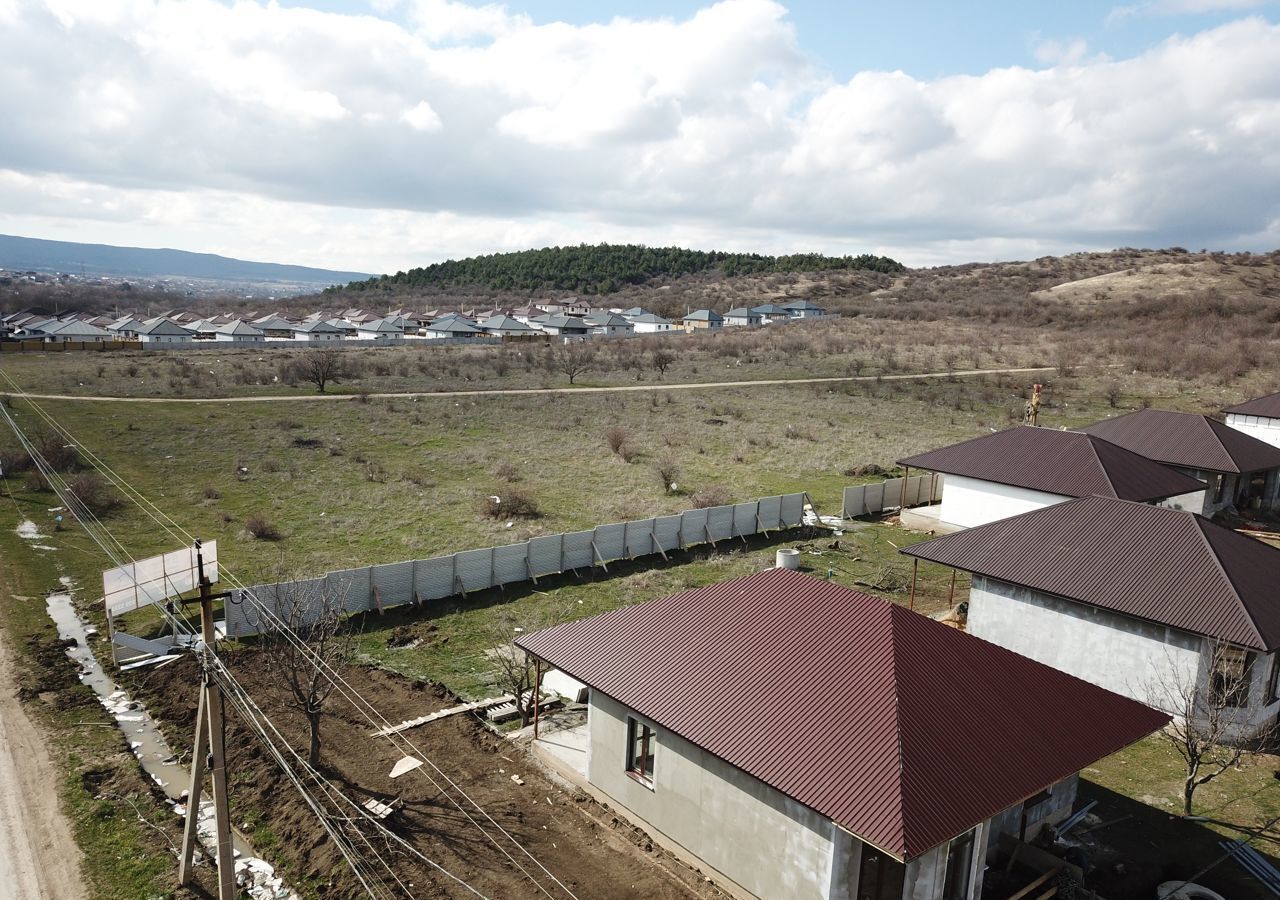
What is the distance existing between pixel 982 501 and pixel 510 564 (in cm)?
1889

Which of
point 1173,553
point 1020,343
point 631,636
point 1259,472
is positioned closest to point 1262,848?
point 1173,553

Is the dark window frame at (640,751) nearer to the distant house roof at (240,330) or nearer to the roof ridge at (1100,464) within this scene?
the roof ridge at (1100,464)

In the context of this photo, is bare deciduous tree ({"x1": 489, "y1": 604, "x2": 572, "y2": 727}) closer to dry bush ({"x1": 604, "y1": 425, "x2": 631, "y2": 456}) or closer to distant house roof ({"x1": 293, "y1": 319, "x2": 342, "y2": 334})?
dry bush ({"x1": 604, "y1": 425, "x2": 631, "y2": 456})

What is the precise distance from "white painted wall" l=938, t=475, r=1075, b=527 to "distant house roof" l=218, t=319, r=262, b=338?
104 metres

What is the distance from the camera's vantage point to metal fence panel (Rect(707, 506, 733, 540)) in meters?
34.4

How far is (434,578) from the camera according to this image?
89.9 feet

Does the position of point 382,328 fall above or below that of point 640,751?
above

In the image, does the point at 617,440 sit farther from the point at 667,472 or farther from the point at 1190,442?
the point at 1190,442

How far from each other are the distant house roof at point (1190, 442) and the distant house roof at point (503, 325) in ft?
322

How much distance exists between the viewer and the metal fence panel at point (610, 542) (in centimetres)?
3116

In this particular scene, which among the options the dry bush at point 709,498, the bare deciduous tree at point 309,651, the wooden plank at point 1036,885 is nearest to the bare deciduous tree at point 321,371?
the dry bush at point 709,498

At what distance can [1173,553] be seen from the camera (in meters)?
21.5

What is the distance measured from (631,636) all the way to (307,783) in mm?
7014

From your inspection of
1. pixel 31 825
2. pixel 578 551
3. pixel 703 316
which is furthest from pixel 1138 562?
pixel 703 316
